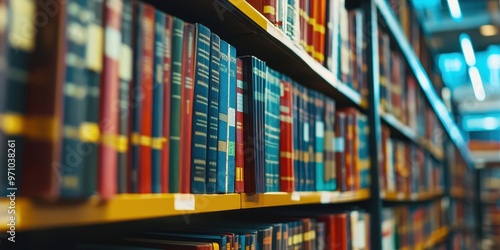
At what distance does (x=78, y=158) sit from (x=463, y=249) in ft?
15.9

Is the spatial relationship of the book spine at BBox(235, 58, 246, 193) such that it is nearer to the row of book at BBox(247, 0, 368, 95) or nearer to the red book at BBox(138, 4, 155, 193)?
the row of book at BBox(247, 0, 368, 95)

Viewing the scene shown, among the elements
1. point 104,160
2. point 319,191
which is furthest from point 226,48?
point 319,191

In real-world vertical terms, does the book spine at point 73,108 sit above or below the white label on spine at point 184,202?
above

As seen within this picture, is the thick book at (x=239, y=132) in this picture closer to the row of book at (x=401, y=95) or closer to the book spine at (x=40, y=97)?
the book spine at (x=40, y=97)

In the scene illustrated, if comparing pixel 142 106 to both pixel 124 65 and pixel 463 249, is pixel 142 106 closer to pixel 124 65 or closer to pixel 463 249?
pixel 124 65

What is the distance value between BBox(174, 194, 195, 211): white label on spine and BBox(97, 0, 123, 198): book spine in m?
0.13

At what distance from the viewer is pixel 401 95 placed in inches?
95.0

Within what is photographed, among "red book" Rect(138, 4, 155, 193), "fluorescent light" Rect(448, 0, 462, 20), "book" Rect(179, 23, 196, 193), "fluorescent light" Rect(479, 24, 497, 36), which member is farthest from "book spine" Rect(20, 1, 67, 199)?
"fluorescent light" Rect(479, 24, 497, 36)

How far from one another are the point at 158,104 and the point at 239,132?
30 cm

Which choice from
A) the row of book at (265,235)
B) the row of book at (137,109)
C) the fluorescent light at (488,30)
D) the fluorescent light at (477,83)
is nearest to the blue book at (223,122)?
the row of book at (137,109)

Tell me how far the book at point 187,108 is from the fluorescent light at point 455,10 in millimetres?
2963

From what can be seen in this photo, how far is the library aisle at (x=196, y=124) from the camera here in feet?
1.60

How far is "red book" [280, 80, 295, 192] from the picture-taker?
1.10 m

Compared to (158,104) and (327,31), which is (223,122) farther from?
(327,31)
